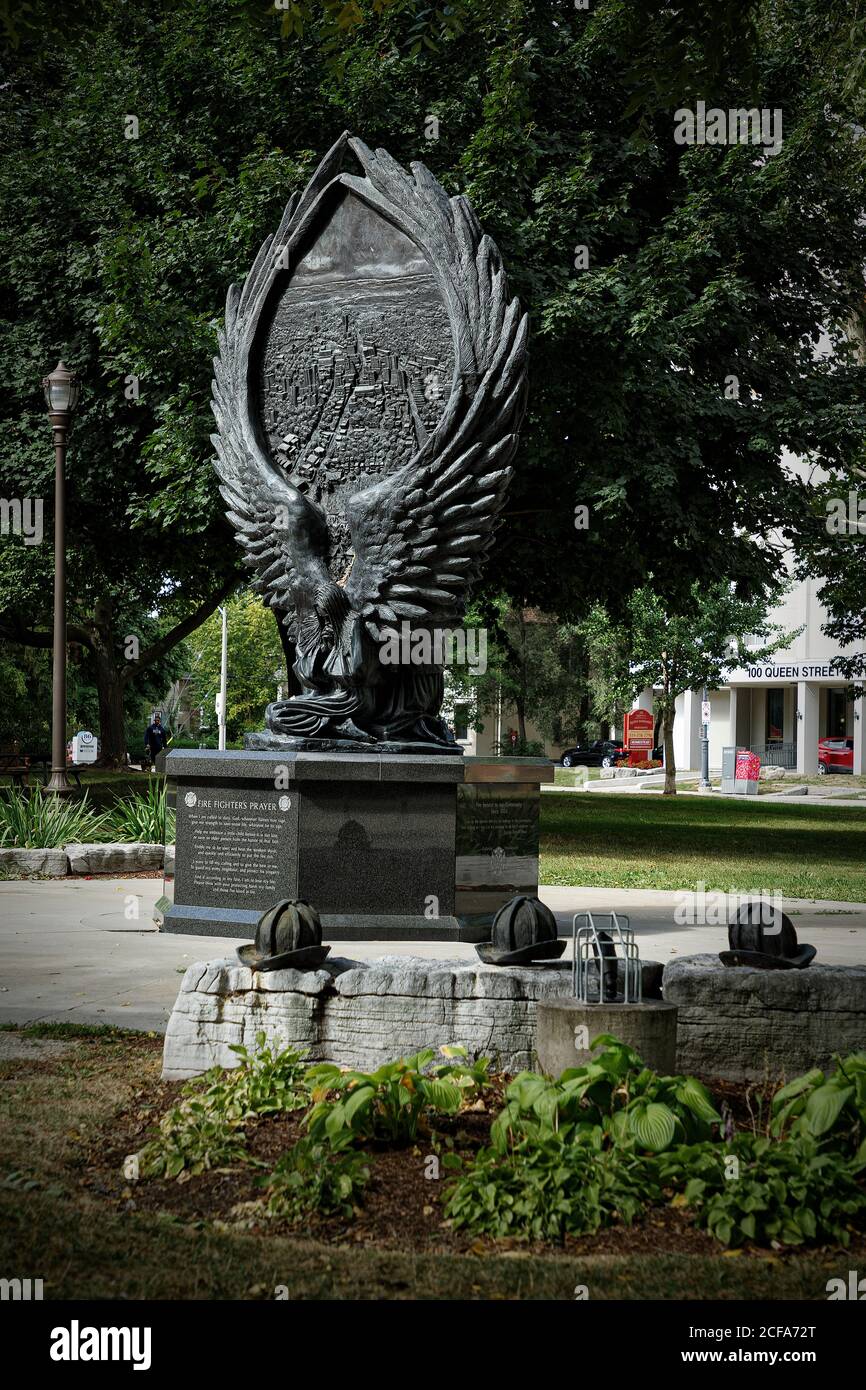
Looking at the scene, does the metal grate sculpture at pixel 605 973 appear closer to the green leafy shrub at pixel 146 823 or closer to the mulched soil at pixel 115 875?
the mulched soil at pixel 115 875

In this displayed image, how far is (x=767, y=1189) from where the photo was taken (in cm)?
421

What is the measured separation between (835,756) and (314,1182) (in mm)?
54728

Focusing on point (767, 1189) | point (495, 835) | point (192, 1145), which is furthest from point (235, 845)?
point (767, 1189)

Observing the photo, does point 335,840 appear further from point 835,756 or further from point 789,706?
point 789,706

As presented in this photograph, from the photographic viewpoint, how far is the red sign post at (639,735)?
5606 centimetres

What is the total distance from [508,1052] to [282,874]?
153 inches

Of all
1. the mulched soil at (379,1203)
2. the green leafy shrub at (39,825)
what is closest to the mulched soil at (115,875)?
the green leafy shrub at (39,825)

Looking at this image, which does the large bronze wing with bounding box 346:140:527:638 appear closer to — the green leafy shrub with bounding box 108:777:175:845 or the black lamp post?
the green leafy shrub with bounding box 108:777:175:845

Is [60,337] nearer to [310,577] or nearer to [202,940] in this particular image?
[310,577]

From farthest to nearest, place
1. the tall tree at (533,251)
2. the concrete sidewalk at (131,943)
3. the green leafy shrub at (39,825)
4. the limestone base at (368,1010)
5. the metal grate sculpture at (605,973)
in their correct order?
the tall tree at (533,251)
the green leafy shrub at (39,825)
the concrete sidewalk at (131,943)
the limestone base at (368,1010)
the metal grate sculpture at (605,973)

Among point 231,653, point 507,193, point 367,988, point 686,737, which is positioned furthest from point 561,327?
point 686,737

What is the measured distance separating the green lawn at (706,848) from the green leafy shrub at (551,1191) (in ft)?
32.0

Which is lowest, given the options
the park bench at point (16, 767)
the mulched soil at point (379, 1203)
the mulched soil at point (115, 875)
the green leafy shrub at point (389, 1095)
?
the mulched soil at point (115, 875)

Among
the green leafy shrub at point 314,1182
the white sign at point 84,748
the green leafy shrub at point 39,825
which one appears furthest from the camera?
the white sign at point 84,748
